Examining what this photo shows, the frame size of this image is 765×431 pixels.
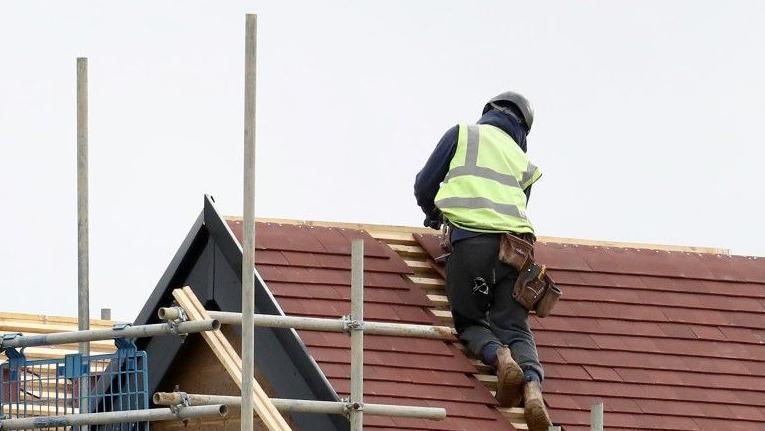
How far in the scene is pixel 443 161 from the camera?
14.9 m

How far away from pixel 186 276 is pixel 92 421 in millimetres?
1991

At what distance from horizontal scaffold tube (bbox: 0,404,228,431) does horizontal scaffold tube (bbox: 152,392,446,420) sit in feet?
0.23

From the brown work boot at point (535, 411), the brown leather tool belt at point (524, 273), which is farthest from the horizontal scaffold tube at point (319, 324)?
the brown leather tool belt at point (524, 273)

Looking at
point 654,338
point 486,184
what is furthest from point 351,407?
point 654,338

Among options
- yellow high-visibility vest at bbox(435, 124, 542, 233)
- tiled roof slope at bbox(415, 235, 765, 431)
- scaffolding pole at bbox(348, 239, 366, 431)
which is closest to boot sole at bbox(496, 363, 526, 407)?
tiled roof slope at bbox(415, 235, 765, 431)

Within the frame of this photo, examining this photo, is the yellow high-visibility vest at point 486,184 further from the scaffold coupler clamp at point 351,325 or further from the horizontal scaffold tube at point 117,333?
the horizontal scaffold tube at point 117,333

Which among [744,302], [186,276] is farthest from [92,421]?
[744,302]

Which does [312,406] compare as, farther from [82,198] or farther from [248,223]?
[82,198]

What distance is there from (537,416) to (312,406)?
1.77 m

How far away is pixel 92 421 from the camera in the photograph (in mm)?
12742

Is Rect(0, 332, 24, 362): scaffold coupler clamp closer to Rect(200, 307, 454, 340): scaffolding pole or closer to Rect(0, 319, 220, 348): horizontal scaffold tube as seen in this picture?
Rect(0, 319, 220, 348): horizontal scaffold tube

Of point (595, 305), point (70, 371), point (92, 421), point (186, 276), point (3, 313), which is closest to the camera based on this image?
point (92, 421)

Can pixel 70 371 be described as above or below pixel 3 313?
below

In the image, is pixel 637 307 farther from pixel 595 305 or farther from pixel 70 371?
pixel 70 371
